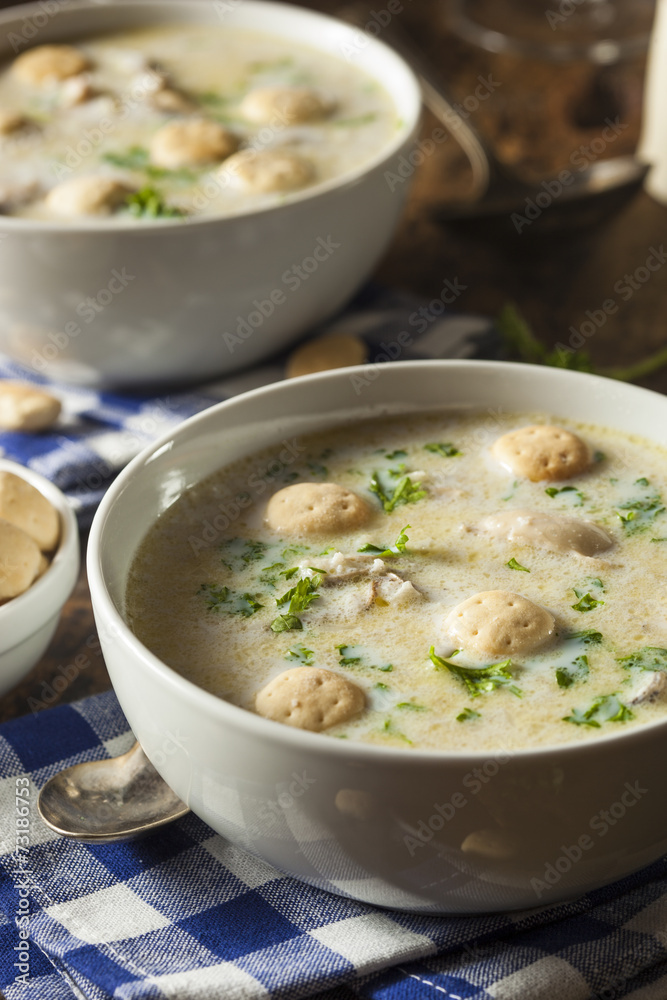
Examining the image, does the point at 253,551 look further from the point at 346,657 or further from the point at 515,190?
the point at 515,190

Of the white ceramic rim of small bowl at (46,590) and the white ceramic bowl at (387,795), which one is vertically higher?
the white ceramic bowl at (387,795)

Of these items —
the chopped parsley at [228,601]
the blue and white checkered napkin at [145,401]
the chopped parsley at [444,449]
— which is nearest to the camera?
the chopped parsley at [228,601]

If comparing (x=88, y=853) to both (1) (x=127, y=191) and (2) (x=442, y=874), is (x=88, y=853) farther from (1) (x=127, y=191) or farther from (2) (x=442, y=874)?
(1) (x=127, y=191)

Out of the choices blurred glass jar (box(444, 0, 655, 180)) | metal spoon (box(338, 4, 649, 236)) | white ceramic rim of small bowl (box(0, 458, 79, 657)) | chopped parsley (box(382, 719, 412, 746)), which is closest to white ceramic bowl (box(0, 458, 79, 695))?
white ceramic rim of small bowl (box(0, 458, 79, 657))

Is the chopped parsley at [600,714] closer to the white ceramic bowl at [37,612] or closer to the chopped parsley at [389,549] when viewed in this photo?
the chopped parsley at [389,549]

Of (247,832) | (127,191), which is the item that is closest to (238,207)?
(127,191)

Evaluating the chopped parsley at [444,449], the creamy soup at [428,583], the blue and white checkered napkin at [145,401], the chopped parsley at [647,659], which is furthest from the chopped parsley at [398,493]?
the blue and white checkered napkin at [145,401]

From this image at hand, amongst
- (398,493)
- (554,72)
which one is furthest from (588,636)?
(554,72)
